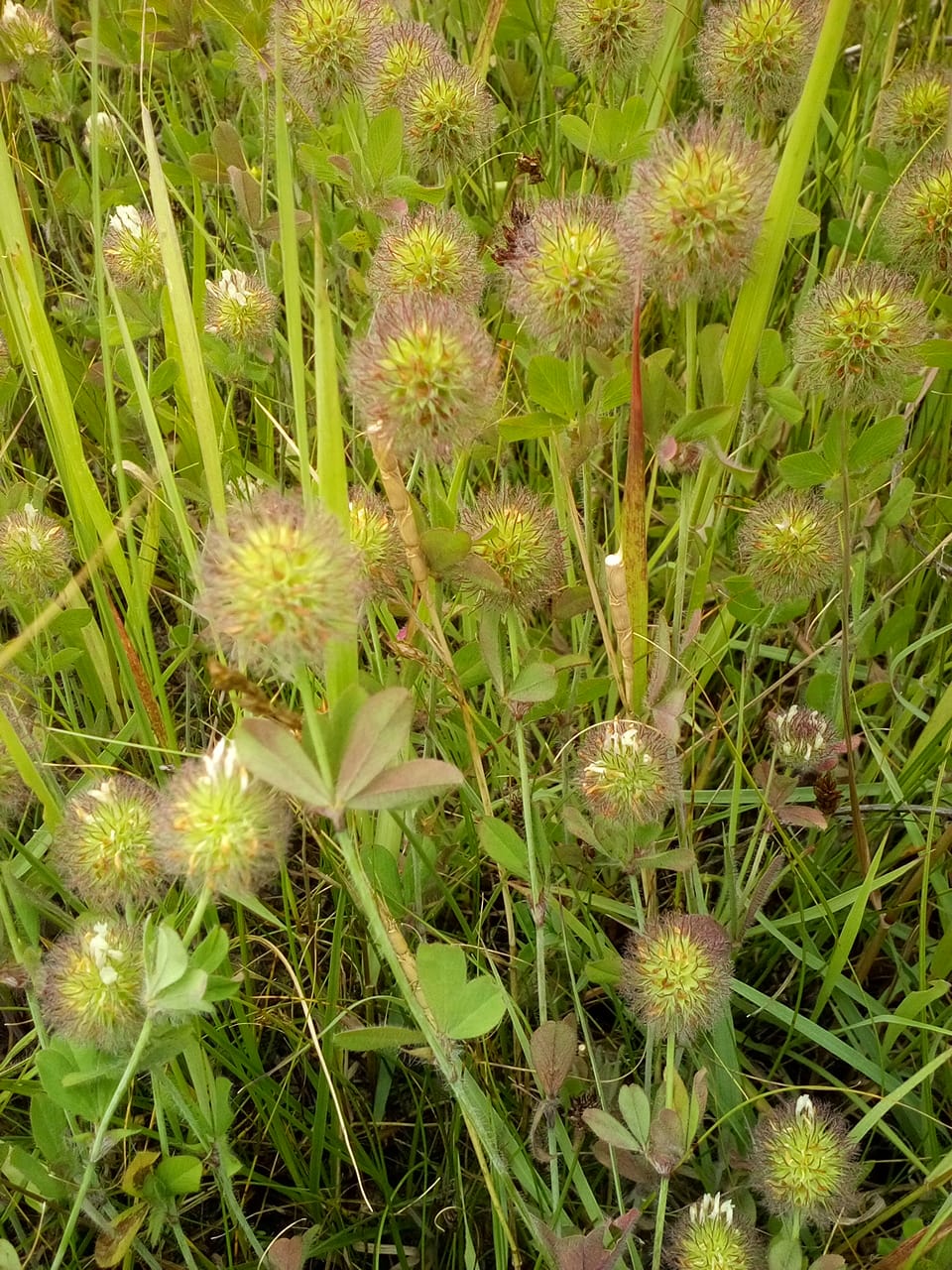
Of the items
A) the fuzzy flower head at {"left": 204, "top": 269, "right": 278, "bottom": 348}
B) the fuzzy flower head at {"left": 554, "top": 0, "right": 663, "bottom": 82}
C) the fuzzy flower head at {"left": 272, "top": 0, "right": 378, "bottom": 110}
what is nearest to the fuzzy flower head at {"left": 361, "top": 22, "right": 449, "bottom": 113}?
the fuzzy flower head at {"left": 272, "top": 0, "right": 378, "bottom": 110}

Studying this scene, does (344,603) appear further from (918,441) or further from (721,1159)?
(918,441)

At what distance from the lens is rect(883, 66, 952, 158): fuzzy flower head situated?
194 centimetres

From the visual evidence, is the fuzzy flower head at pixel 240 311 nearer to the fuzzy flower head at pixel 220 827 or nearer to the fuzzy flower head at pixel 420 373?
the fuzzy flower head at pixel 420 373

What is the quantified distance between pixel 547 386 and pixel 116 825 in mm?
667

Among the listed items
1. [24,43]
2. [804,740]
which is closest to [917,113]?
[804,740]

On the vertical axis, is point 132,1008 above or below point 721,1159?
above

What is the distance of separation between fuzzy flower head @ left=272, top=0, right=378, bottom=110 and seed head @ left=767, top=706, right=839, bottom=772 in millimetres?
1108

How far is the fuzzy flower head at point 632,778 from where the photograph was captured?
135 cm

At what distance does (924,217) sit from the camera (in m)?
1.59

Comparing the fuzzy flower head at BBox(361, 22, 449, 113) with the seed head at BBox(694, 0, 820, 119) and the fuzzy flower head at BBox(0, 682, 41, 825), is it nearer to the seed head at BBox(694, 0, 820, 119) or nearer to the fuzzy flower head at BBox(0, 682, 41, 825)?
the seed head at BBox(694, 0, 820, 119)

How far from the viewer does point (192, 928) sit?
1036 millimetres

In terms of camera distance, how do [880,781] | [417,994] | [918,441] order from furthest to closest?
[918,441]
[880,781]
[417,994]

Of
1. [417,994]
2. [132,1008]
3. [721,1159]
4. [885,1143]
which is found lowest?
[885,1143]

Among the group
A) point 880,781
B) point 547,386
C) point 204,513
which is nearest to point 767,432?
point 880,781
